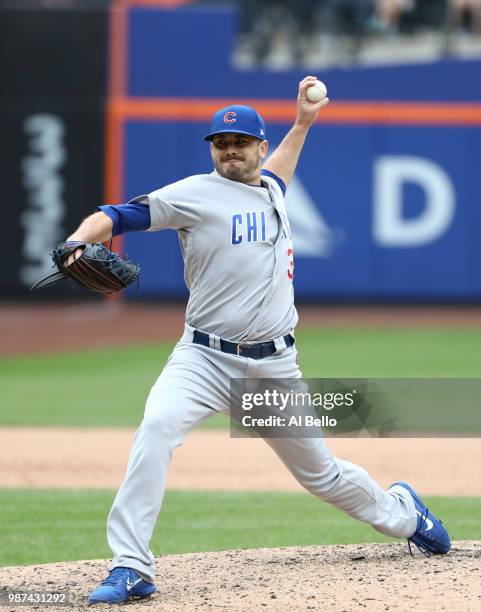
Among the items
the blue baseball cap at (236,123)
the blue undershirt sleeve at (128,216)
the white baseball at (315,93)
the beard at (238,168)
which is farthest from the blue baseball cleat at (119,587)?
the white baseball at (315,93)

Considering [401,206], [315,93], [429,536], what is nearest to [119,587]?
[429,536]

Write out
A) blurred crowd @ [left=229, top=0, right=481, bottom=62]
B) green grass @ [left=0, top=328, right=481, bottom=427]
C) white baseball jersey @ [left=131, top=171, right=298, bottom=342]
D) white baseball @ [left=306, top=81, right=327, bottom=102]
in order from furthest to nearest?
1. blurred crowd @ [left=229, top=0, right=481, bottom=62]
2. green grass @ [left=0, top=328, right=481, bottom=427]
3. white baseball @ [left=306, top=81, right=327, bottom=102]
4. white baseball jersey @ [left=131, top=171, right=298, bottom=342]

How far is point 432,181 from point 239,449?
8.78 m

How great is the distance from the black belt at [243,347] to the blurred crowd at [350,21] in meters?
13.3

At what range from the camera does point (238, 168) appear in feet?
15.7

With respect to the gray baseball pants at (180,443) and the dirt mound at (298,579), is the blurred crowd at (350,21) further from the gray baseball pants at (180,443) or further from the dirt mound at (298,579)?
the gray baseball pants at (180,443)

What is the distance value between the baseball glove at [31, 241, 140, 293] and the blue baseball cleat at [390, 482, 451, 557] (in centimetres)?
165

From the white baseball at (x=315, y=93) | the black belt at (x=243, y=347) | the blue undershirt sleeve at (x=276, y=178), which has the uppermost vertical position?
the white baseball at (x=315, y=93)

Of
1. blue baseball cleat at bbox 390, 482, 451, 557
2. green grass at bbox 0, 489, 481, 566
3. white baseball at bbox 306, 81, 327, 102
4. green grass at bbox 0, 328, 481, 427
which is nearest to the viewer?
blue baseball cleat at bbox 390, 482, 451, 557

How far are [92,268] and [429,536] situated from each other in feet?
6.13

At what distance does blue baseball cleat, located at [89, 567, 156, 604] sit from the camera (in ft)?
14.3

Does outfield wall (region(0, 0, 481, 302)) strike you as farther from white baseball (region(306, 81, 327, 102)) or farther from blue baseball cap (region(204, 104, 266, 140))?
blue baseball cap (region(204, 104, 266, 140))

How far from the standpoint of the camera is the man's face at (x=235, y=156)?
4.78 m

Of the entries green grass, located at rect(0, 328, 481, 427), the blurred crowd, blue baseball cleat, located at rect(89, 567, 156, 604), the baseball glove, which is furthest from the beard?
the blurred crowd
